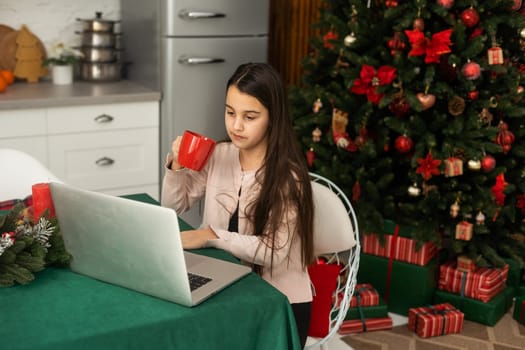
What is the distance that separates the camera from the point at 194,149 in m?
1.73

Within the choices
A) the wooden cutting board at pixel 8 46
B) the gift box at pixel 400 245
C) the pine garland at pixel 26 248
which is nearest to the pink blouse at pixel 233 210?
the pine garland at pixel 26 248

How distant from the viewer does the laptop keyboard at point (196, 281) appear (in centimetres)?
148

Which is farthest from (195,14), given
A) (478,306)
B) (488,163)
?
(478,306)

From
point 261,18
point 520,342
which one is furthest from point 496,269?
point 261,18

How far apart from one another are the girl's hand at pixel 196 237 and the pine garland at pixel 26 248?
29 centimetres

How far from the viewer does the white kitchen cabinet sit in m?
3.22

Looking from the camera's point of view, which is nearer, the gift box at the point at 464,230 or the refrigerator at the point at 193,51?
the gift box at the point at 464,230

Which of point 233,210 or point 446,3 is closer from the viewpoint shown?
point 233,210

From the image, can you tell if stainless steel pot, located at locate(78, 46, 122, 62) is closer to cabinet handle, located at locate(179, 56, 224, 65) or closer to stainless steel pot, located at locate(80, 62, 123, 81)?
stainless steel pot, located at locate(80, 62, 123, 81)

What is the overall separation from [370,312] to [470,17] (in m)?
1.26

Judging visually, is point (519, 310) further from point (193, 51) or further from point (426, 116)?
point (193, 51)

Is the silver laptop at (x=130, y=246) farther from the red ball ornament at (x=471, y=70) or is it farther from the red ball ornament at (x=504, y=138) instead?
the red ball ornament at (x=504, y=138)

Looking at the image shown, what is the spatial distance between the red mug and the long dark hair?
166 mm

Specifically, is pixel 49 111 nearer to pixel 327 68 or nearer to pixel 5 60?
pixel 5 60
